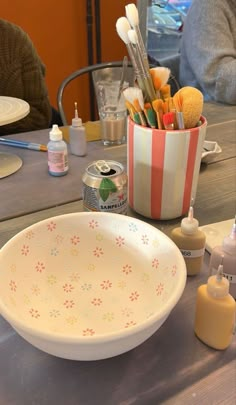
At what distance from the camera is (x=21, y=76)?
4.59 feet

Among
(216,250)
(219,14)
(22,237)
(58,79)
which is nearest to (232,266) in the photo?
(216,250)

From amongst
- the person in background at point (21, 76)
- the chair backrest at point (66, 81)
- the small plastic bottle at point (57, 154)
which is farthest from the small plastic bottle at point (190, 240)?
the person in background at point (21, 76)

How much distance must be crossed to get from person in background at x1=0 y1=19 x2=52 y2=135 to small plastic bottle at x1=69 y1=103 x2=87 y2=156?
46 cm

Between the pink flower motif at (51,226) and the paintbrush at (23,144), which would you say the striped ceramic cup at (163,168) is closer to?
the pink flower motif at (51,226)

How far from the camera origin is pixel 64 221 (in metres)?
0.57

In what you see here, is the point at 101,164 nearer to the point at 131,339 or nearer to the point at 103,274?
the point at 103,274

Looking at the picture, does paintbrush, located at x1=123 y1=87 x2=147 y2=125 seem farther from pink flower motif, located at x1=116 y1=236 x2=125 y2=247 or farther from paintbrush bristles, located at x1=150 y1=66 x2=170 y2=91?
pink flower motif, located at x1=116 y1=236 x2=125 y2=247

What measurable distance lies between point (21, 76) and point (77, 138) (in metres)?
0.56

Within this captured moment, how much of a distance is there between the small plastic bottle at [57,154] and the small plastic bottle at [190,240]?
1.19 feet

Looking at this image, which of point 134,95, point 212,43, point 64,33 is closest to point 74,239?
point 134,95

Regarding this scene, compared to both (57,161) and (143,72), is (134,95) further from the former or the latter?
(57,161)

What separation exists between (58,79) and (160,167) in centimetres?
176

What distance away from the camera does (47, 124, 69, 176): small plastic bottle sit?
848 mm

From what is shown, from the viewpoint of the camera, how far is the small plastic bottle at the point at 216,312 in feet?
1.52
